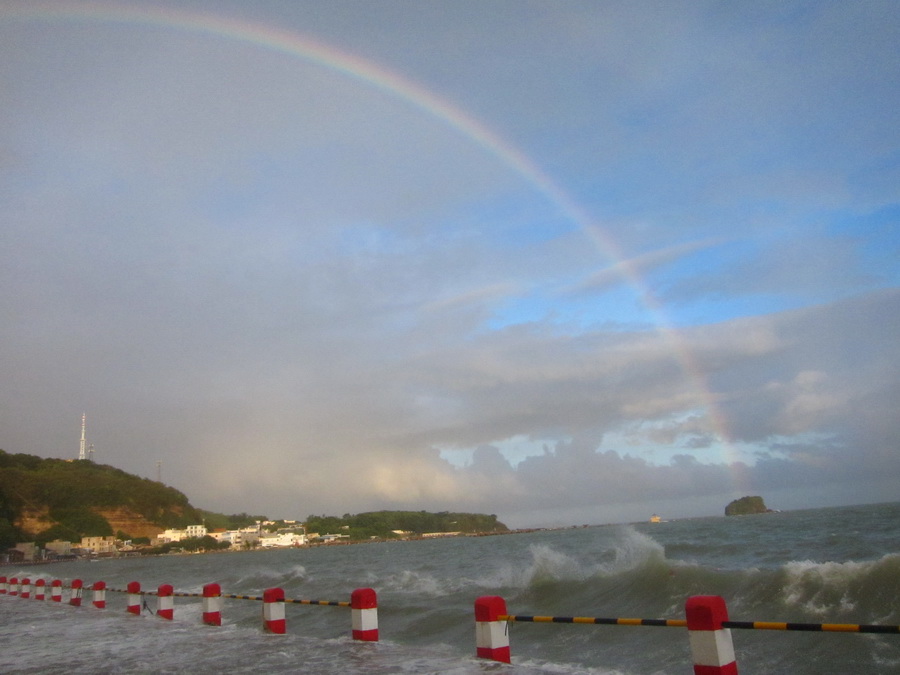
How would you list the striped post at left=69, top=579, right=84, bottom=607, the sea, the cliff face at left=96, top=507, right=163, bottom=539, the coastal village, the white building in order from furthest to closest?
1. the white building
2. the cliff face at left=96, top=507, right=163, bottom=539
3. the coastal village
4. the striped post at left=69, top=579, right=84, bottom=607
5. the sea

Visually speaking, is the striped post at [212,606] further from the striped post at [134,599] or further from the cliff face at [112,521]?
the cliff face at [112,521]

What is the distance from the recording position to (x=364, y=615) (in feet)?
34.3

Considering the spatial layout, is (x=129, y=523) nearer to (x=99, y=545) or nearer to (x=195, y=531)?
(x=195, y=531)

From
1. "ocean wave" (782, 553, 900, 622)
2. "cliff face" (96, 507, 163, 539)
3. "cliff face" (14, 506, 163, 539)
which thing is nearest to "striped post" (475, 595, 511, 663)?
"ocean wave" (782, 553, 900, 622)

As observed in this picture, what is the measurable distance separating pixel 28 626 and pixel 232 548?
196m

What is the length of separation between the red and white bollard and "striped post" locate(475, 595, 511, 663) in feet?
7.32

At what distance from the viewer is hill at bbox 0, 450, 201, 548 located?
13975cm

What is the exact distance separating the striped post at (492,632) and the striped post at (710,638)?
102 inches

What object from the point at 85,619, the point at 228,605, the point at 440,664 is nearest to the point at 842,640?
the point at 440,664

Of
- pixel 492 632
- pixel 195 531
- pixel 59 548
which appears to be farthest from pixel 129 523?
pixel 492 632

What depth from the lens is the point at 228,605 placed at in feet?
89.4

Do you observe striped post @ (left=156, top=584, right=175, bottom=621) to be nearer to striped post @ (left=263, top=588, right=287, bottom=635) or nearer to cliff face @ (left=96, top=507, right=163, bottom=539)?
striped post @ (left=263, top=588, right=287, bottom=635)

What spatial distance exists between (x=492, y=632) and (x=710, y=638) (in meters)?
2.91

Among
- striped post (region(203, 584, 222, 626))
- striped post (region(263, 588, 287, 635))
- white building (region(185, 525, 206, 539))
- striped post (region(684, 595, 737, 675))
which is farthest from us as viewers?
white building (region(185, 525, 206, 539))
